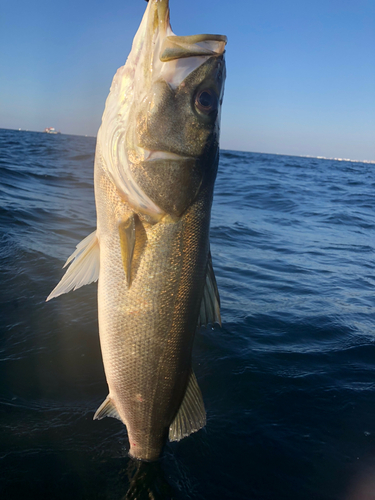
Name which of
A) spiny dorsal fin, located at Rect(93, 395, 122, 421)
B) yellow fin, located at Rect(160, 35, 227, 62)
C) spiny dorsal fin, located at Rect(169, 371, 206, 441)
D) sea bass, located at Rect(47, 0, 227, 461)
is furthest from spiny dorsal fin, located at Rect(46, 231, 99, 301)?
yellow fin, located at Rect(160, 35, 227, 62)

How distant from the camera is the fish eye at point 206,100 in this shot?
2.12 metres

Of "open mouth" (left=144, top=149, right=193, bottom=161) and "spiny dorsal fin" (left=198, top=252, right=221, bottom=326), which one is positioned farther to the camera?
"spiny dorsal fin" (left=198, top=252, right=221, bottom=326)

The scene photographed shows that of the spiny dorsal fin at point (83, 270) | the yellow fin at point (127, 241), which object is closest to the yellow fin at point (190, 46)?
the yellow fin at point (127, 241)

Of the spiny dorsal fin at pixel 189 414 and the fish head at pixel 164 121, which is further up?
the fish head at pixel 164 121

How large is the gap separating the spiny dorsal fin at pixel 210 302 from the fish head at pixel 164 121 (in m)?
0.49

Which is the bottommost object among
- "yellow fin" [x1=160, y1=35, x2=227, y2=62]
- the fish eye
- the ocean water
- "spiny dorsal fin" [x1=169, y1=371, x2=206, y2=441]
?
the ocean water

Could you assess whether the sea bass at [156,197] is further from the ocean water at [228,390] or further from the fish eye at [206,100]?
the ocean water at [228,390]

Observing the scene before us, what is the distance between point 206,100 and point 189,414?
1.98 m

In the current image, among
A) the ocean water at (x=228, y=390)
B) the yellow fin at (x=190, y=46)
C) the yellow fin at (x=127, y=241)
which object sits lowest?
the ocean water at (x=228, y=390)

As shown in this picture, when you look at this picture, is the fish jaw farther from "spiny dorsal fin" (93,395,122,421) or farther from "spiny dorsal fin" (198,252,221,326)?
"spiny dorsal fin" (93,395,122,421)

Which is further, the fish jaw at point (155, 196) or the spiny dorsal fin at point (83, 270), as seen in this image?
the spiny dorsal fin at point (83, 270)

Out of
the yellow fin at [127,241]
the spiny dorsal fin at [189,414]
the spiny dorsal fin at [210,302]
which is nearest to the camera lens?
the yellow fin at [127,241]

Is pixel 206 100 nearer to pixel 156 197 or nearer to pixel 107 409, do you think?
pixel 156 197

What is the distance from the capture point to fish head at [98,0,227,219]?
2059mm
